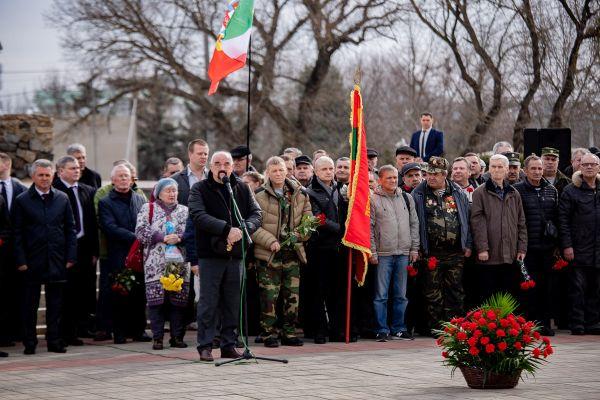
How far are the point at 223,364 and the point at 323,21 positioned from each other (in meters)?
20.1

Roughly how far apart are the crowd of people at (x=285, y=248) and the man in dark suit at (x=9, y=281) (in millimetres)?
21

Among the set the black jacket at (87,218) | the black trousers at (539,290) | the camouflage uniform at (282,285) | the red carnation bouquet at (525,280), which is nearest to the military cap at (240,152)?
the camouflage uniform at (282,285)

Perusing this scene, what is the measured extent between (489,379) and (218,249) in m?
3.18

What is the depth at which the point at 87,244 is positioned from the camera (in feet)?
43.8

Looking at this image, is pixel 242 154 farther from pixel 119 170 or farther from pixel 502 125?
pixel 502 125

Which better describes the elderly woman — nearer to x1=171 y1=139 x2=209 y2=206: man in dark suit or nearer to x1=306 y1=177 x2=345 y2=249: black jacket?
x1=171 y1=139 x2=209 y2=206: man in dark suit

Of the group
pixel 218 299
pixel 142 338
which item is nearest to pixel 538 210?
pixel 218 299

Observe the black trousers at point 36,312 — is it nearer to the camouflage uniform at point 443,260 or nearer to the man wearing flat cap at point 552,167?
the camouflage uniform at point 443,260

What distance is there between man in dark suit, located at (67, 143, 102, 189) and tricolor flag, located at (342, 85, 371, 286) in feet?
11.7

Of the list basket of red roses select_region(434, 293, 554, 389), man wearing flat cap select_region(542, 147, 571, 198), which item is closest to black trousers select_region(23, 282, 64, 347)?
basket of red roses select_region(434, 293, 554, 389)

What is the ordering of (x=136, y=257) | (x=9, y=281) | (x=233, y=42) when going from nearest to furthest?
(x=233, y=42)
(x=136, y=257)
(x=9, y=281)

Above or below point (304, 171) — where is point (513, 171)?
above

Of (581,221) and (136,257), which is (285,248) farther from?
(581,221)

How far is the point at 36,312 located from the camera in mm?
12242
